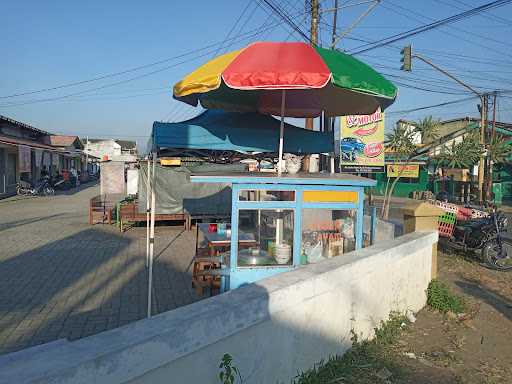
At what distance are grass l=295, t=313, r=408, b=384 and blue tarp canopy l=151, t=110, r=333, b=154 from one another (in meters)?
2.82

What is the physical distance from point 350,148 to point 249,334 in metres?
14.0

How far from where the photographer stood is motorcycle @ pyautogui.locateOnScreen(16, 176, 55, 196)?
22.7 meters

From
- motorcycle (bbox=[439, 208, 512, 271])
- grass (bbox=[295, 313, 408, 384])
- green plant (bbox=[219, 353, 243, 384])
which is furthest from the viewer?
motorcycle (bbox=[439, 208, 512, 271])

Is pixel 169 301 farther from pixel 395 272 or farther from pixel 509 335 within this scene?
pixel 509 335

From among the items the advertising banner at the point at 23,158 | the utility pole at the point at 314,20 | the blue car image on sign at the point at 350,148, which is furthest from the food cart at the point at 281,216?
the advertising banner at the point at 23,158

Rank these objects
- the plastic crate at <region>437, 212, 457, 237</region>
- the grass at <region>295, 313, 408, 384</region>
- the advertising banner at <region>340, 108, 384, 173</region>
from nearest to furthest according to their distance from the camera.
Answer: the grass at <region>295, 313, 408, 384</region> → the plastic crate at <region>437, 212, 457, 237</region> → the advertising banner at <region>340, 108, 384, 173</region>

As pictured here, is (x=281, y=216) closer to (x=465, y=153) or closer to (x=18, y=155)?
(x=465, y=153)

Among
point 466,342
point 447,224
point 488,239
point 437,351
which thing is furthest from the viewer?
point 447,224

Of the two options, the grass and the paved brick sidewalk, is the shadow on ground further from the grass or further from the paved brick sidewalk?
the grass

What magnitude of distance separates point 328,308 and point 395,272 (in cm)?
174

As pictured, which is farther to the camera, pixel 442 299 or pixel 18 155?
pixel 18 155

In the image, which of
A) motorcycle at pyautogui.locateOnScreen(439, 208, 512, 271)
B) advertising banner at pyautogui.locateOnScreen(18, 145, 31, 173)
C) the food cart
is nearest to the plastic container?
the food cart

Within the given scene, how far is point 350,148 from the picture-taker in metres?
15.9

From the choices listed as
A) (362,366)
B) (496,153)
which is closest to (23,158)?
(362,366)
